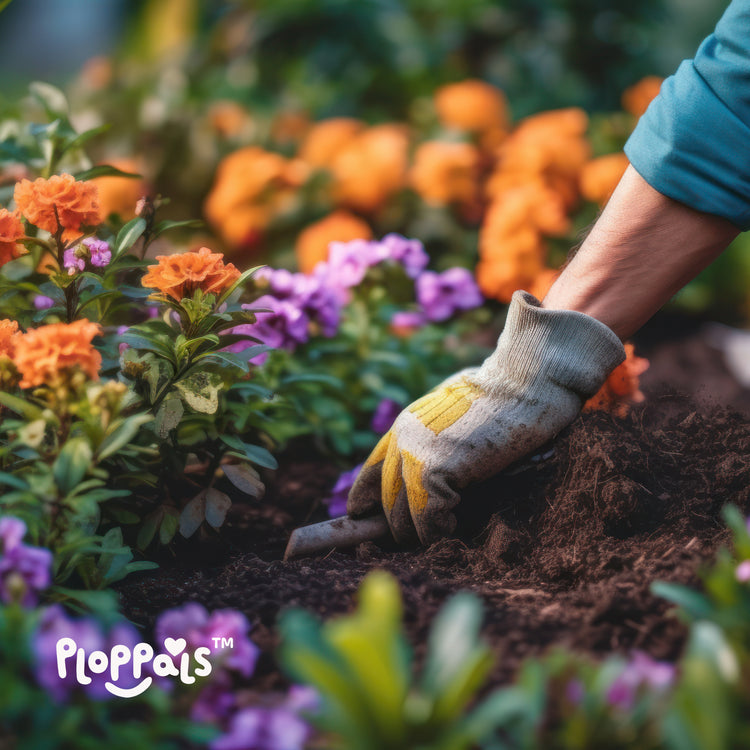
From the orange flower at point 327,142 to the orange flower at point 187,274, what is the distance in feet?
8.76

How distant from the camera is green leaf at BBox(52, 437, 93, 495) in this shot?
3.91ft

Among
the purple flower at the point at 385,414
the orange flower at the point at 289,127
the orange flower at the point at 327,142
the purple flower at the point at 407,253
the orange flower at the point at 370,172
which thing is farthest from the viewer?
the orange flower at the point at 289,127

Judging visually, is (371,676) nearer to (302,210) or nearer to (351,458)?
(351,458)

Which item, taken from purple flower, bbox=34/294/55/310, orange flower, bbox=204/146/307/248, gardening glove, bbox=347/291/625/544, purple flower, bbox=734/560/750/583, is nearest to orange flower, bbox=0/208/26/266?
purple flower, bbox=34/294/55/310

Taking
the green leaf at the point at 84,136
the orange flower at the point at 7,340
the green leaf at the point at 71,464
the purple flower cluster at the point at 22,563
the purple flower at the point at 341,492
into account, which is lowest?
the purple flower at the point at 341,492

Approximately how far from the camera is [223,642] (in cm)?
113

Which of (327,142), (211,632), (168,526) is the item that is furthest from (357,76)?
(211,632)

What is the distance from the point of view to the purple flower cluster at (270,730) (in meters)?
0.89

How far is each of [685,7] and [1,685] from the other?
667cm

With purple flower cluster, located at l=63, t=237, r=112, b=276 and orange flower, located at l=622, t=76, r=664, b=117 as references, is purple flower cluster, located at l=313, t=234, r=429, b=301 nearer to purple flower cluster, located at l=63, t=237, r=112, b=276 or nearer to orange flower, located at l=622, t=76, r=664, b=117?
purple flower cluster, located at l=63, t=237, r=112, b=276

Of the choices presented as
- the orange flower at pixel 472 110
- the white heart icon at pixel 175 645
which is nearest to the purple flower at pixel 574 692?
the white heart icon at pixel 175 645

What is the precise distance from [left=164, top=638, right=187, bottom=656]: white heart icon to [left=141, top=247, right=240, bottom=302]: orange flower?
2.17ft

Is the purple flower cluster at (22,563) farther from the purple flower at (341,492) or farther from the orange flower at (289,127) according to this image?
the orange flower at (289,127)

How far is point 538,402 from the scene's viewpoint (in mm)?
1680
